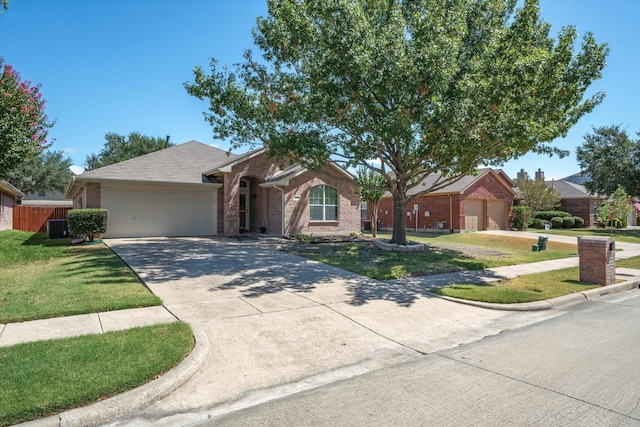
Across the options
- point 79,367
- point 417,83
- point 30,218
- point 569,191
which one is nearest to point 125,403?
point 79,367

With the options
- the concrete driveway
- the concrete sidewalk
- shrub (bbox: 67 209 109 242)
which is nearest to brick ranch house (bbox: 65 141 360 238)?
shrub (bbox: 67 209 109 242)

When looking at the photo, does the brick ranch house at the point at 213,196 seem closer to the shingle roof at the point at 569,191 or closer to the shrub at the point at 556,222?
the shrub at the point at 556,222

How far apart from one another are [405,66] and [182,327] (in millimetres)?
9330

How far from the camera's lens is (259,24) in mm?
15711

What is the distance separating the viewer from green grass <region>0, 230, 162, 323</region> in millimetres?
6648

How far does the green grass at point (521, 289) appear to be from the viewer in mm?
8455

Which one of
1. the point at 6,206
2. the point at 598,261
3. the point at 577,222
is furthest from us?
the point at 577,222

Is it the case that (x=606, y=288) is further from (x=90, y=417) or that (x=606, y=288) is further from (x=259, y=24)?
(x=259, y=24)

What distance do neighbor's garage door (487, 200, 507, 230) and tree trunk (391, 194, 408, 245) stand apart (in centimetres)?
1713

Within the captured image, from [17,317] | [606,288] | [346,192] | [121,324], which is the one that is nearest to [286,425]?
[121,324]

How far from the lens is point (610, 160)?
35.4m

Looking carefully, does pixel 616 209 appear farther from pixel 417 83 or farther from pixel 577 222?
pixel 417 83

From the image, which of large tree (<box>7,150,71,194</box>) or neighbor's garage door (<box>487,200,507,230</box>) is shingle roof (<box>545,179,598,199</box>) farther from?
large tree (<box>7,150,71,194</box>)

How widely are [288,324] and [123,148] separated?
56.3m
